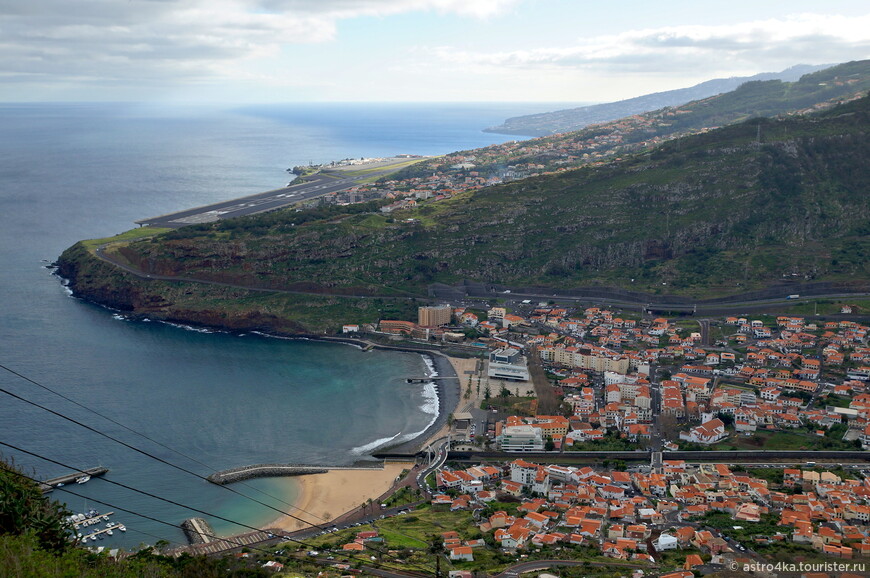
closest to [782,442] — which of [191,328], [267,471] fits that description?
[267,471]

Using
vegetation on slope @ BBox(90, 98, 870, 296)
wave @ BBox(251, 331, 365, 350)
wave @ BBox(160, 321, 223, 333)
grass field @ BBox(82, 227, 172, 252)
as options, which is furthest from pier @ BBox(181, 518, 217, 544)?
grass field @ BBox(82, 227, 172, 252)

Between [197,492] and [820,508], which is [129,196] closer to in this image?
[197,492]

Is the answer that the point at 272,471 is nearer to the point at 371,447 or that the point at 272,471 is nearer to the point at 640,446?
the point at 371,447

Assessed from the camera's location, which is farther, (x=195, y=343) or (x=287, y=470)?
(x=195, y=343)

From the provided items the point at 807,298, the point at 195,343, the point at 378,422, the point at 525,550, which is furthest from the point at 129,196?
the point at 525,550

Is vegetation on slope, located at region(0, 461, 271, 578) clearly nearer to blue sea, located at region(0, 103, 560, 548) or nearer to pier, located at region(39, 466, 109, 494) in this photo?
blue sea, located at region(0, 103, 560, 548)

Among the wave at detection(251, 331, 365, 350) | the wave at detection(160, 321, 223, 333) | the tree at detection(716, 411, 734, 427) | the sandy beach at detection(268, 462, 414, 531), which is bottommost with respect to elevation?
the sandy beach at detection(268, 462, 414, 531)
